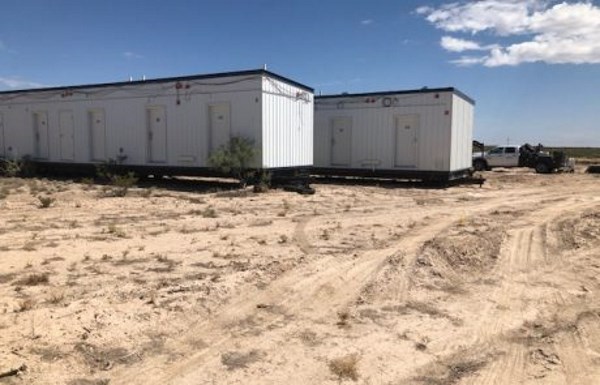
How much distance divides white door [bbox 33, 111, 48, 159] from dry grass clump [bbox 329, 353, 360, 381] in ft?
69.2

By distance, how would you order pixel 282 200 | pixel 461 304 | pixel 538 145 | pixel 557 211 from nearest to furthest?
1. pixel 461 304
2. pixel 557 211
3. pixel 282 200
4. pixel 538 145

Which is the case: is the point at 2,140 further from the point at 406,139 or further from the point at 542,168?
the point at 542,168

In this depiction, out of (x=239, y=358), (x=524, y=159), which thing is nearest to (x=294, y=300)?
(x=239, y=358)

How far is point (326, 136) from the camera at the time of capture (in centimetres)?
2417

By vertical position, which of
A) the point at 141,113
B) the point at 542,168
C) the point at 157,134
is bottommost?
the point at 542,168

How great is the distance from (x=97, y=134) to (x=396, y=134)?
11.2m

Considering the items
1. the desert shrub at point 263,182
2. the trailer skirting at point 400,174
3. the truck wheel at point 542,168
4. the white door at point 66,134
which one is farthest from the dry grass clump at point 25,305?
the truck wheel at point 542,168

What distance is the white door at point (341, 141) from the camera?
23.6 m

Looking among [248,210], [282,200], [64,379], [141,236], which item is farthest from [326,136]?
[64,379]

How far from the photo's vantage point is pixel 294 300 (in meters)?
6.16

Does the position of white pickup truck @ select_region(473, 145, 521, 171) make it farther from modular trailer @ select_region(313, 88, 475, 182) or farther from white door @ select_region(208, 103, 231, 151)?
white door @ select_region(208, 103, 231, 151)

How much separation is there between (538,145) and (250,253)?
97.0 feet

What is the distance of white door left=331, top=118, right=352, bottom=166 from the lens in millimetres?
23578

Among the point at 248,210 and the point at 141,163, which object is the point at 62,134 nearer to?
the point at 141,163
